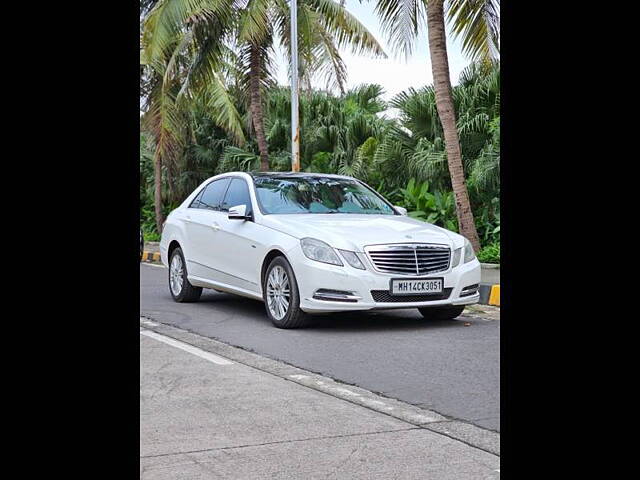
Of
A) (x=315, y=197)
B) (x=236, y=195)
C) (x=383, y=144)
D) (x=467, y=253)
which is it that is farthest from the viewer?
(x=383, y=144)

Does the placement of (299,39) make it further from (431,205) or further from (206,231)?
(206,231)

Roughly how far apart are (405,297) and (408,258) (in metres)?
0.35

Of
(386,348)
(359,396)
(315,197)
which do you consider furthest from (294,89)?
(359,396)

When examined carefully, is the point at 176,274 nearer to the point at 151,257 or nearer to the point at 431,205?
the point at 431,205

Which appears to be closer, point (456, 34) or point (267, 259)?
point (267, 259)

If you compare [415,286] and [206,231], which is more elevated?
[206,231]

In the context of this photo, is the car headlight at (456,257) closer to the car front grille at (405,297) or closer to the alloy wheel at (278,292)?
the car front grille at (405,297)

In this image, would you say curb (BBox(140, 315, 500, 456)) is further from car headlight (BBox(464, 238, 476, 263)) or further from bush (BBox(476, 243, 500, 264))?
bush (BBox(476, 243, 500, 264))

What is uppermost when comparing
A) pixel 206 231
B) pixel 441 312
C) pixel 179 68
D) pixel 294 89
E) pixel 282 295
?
pixel 179 68

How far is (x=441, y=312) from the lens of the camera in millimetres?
8719

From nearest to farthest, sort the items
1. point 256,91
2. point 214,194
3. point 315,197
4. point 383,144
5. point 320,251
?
point 320,251, point 315,197, point 214,194, point 383,144, point 256,91

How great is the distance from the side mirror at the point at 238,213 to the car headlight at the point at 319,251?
1075 mm

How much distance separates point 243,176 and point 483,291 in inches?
123

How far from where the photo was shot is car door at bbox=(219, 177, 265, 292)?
859cm
